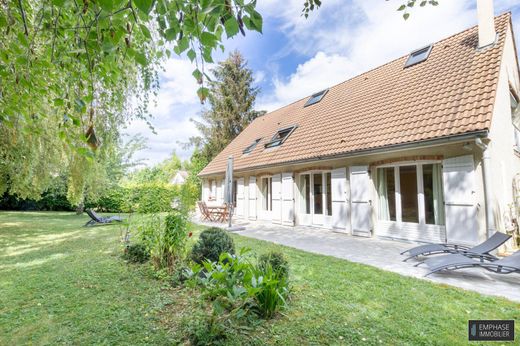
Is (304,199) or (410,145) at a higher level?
(410,145)

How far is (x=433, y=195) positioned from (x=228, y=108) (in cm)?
1951

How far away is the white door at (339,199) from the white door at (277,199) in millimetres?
2854

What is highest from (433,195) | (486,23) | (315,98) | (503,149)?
(315,98)

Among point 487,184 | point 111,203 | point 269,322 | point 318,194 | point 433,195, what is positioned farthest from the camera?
point 111,203

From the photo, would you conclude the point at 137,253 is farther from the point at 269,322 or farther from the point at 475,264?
the point at 475,264

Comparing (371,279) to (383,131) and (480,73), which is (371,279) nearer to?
(383,131)

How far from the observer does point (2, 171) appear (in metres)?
7.97

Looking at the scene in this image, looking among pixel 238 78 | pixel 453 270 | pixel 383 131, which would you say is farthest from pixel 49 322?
pixel 238 78

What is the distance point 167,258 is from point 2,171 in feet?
22.7

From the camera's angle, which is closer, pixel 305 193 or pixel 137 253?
pixel 137 253

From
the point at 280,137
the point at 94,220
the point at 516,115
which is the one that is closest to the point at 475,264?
the point at 516,115

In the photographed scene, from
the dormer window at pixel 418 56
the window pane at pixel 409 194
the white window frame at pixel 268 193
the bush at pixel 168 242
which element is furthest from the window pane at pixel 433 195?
the white window frame at pixel 268 193

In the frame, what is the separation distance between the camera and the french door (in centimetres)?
981

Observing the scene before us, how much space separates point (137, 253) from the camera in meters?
5.58
